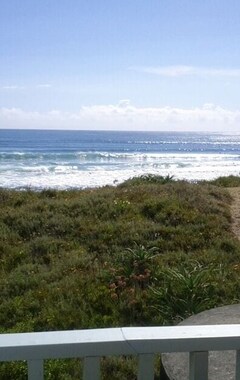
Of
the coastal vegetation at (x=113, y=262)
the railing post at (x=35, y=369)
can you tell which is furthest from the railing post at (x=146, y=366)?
the coastal vegetation at (x=113, y=262)

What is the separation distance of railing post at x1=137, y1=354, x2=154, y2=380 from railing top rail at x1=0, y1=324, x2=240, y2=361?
29mm

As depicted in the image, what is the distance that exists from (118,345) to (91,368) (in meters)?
0.11

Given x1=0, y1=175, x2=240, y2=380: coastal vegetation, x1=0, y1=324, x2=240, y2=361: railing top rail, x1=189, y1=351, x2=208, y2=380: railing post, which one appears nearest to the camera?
x1=0, y1=324, x2=240, y2=361: railing top rail

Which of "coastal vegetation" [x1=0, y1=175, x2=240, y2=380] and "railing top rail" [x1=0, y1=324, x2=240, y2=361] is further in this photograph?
"coastal vegetation" [x1=0, y1=175, x2=240, y2=380]

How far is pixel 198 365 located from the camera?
4.98 ft

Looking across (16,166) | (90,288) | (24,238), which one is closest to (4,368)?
(90,288)

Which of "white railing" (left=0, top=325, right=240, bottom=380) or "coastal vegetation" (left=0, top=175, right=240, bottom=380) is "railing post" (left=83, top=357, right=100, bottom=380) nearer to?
"white railing" (left=0, top=325, right=240, bottom=380)

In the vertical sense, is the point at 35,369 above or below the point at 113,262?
above

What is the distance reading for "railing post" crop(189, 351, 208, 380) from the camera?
4.93 feet

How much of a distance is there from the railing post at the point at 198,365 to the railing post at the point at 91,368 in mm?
269

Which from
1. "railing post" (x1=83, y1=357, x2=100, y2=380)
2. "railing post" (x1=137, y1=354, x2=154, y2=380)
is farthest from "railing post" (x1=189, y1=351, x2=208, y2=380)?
"railing post" (x1=83, y1=357, x2=100, y2=380)

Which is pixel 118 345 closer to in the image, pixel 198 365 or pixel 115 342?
pixel 115 342

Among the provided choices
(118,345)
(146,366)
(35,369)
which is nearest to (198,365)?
(146,366)

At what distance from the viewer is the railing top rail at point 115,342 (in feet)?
4.55
